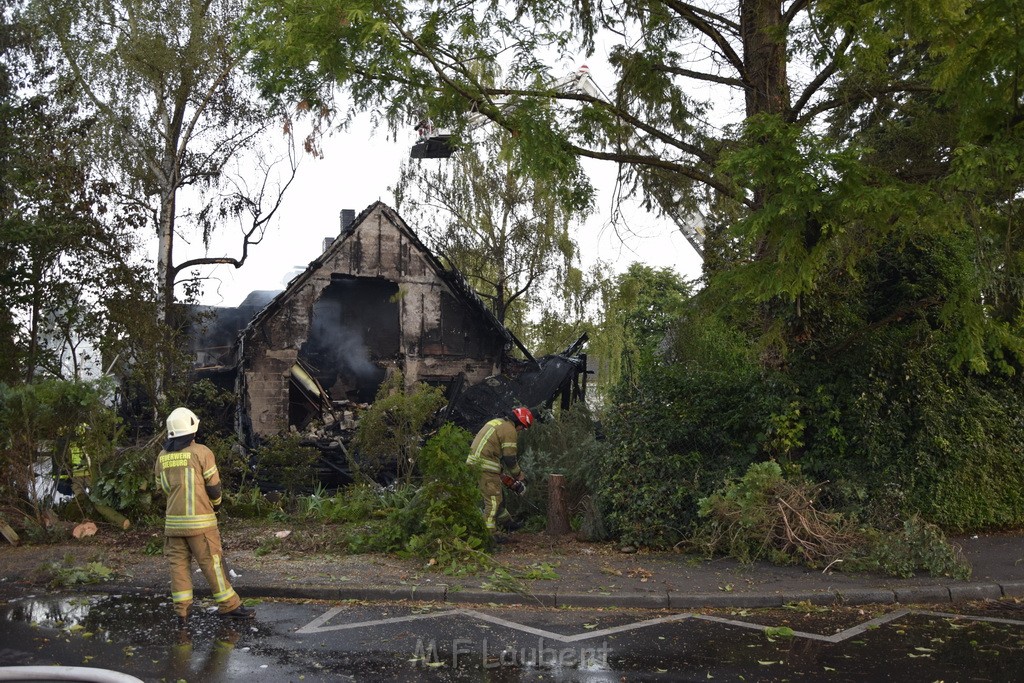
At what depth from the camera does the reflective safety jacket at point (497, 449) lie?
10609 millimetres

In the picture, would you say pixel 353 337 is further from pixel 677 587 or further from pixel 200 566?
pixel 200 566

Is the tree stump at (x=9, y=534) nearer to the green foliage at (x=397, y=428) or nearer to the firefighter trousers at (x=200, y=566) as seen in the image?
the firefighter trousers at (x=200, y=566)

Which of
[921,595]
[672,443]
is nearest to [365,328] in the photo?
[672,443]

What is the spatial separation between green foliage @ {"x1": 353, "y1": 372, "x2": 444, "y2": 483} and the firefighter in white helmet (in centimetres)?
669

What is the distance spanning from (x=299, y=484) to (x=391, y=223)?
9.86m

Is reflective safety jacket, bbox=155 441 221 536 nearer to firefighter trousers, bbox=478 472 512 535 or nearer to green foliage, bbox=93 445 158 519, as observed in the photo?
firefighter trousers, bbox=478 472 512 535

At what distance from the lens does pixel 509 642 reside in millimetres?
6598

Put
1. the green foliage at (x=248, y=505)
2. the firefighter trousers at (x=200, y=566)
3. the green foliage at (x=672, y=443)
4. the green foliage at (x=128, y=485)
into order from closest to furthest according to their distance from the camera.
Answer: the firefighter trousers at (x=200, y=566) < the green foliage at (x=672, y=443) < the green foliage at (x=128, y=485) < the green foliage at (x=248, y=505)

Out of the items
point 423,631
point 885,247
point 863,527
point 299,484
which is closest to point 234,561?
point 423,631

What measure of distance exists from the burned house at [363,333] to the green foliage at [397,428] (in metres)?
4.84

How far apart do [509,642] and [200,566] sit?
254cm

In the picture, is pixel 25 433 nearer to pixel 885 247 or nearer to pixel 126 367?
pixel 126 367

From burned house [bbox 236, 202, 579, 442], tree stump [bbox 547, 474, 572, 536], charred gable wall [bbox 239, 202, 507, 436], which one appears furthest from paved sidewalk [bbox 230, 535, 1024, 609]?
charred gable wall [bbox 239, 202, 507, 436]

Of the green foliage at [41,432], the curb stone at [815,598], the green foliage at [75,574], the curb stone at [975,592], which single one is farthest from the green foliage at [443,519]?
the curb stone at [975,592]
